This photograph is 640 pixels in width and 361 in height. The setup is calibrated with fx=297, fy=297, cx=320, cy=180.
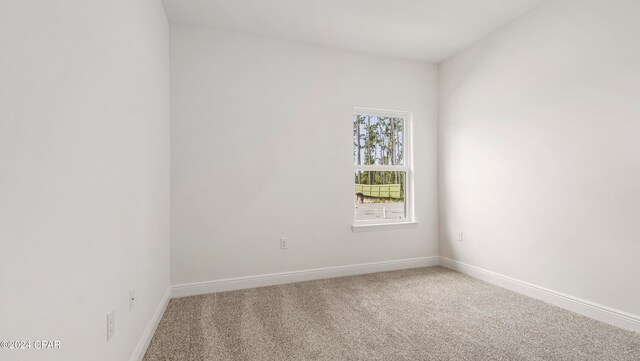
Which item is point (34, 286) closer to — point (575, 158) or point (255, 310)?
point (255, 310)

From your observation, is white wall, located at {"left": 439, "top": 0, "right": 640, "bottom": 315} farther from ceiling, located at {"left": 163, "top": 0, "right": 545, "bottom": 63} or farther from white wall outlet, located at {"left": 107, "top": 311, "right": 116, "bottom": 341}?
white wall outlet, located at {"left": 107, "top": 311, "right": 116, "bottom": 341}

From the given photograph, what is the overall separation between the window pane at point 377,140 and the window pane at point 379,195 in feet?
0.56

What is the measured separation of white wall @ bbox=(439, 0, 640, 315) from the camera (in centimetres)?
220

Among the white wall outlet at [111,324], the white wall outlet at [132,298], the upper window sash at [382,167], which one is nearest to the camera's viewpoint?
the white wall outlet at [111,324]

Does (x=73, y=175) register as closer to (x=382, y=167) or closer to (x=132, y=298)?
(x=132, y=298)

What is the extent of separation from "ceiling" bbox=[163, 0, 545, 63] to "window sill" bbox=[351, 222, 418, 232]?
2111 millimetres

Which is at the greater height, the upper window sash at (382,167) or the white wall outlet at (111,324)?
the upper window sash at (382,167)

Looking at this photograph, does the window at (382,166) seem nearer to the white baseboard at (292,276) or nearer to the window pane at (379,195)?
the window pane at (379,195)

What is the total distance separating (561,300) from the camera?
2.57m

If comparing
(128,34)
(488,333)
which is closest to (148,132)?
(128,34)

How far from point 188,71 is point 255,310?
2.34m

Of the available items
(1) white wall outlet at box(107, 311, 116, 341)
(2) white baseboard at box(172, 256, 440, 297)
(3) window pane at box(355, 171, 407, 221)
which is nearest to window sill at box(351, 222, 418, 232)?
(3) window pane at box(355, 171, 407, 221)

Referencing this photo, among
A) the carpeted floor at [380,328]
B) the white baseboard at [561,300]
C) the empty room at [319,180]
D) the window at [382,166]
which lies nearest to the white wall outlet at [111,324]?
the empty room at [319,180]

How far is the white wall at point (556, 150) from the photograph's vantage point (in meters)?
2.20
